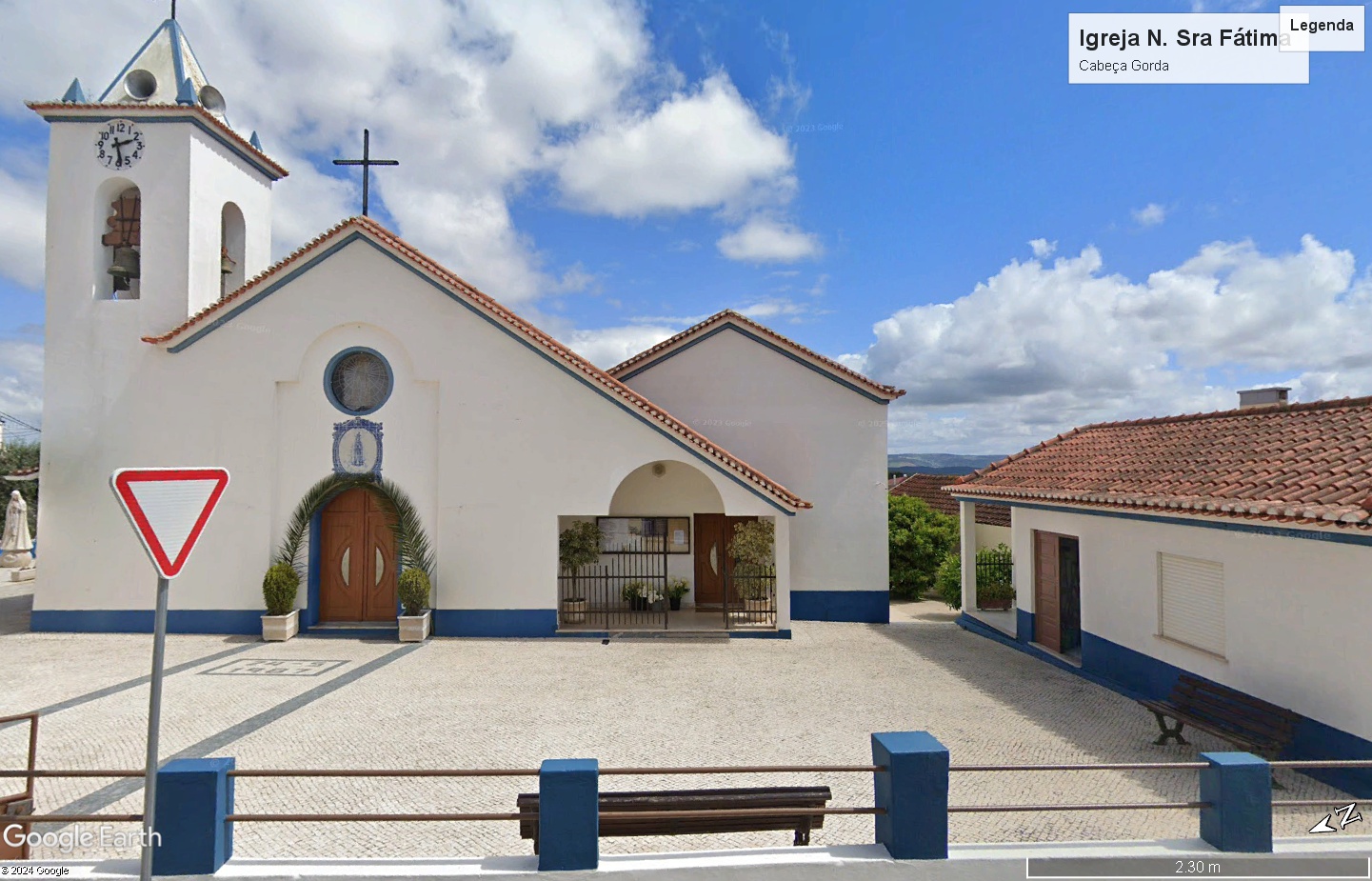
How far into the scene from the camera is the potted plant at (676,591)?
16734mm

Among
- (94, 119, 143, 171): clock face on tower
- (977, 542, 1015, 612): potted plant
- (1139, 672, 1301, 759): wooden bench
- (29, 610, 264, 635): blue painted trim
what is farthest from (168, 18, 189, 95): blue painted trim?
(977, 542, 1015, 612): potted plant

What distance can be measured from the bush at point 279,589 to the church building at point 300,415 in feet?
1.40

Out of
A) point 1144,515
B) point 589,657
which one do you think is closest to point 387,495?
point 589,657

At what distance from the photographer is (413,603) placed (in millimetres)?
13672

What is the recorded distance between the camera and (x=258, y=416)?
14.3 m

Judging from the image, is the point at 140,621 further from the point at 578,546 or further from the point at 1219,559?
the point at 1219,559

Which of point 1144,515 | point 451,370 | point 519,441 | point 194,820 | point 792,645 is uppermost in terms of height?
point 451,370

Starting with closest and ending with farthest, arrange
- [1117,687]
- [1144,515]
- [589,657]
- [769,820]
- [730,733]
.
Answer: [769,820] → [730,733] → [1144,515] → [1117,687] → [589,657]

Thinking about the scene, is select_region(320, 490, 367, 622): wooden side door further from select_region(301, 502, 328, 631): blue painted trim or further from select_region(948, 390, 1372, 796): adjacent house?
select_region(948, 390, 1372, 796): adjacent house

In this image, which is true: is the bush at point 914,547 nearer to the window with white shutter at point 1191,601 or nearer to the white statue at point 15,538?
the window with white shutter at point 1191,601

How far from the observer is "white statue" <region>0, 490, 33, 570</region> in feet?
77.0

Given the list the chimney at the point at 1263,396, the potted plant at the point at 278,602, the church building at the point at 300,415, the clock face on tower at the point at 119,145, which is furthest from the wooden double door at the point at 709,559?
the clock face on tower at the point at 119,145

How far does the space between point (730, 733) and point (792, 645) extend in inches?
208

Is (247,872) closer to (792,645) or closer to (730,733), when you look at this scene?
(730,733)
